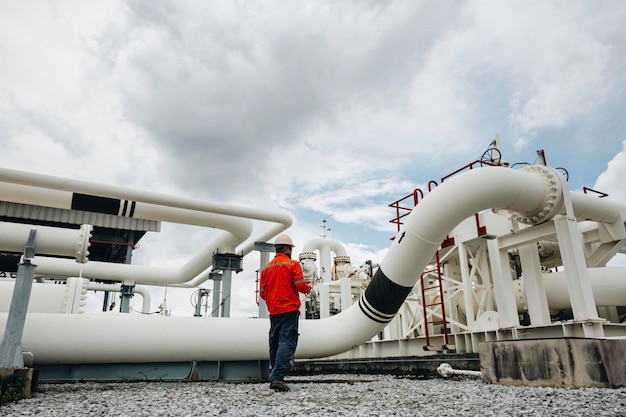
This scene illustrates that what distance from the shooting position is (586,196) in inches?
262

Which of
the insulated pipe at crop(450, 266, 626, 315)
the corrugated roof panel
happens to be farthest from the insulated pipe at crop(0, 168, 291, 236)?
the insulated pipe at crop(450, 266, 626, 315)

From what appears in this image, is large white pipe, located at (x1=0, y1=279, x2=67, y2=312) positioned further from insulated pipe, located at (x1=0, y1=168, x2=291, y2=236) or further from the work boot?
the work boot

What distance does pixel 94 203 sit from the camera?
6.27 meters

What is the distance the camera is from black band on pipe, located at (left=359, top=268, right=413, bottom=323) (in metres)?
5.79

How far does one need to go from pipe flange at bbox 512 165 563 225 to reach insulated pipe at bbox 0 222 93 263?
19.2 feet

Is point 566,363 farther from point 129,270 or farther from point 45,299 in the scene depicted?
point 129,270

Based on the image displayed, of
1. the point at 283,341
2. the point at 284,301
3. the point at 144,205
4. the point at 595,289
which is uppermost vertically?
the point at 144,205

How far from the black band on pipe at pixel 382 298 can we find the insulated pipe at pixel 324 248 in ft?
36.1

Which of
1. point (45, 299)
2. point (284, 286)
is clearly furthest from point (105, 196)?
point (284, 286)

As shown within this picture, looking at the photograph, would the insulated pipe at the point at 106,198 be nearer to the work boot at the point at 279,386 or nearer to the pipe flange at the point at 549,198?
the work boot at the point at 279,386

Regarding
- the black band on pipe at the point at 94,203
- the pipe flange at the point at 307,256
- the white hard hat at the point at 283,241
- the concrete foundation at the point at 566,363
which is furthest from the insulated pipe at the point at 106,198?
the pipe flange at the point at 307,256

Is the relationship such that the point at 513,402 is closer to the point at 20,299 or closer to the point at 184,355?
the point at 184,355

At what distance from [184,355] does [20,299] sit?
1.87 metres

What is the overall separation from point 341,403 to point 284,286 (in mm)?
1451
